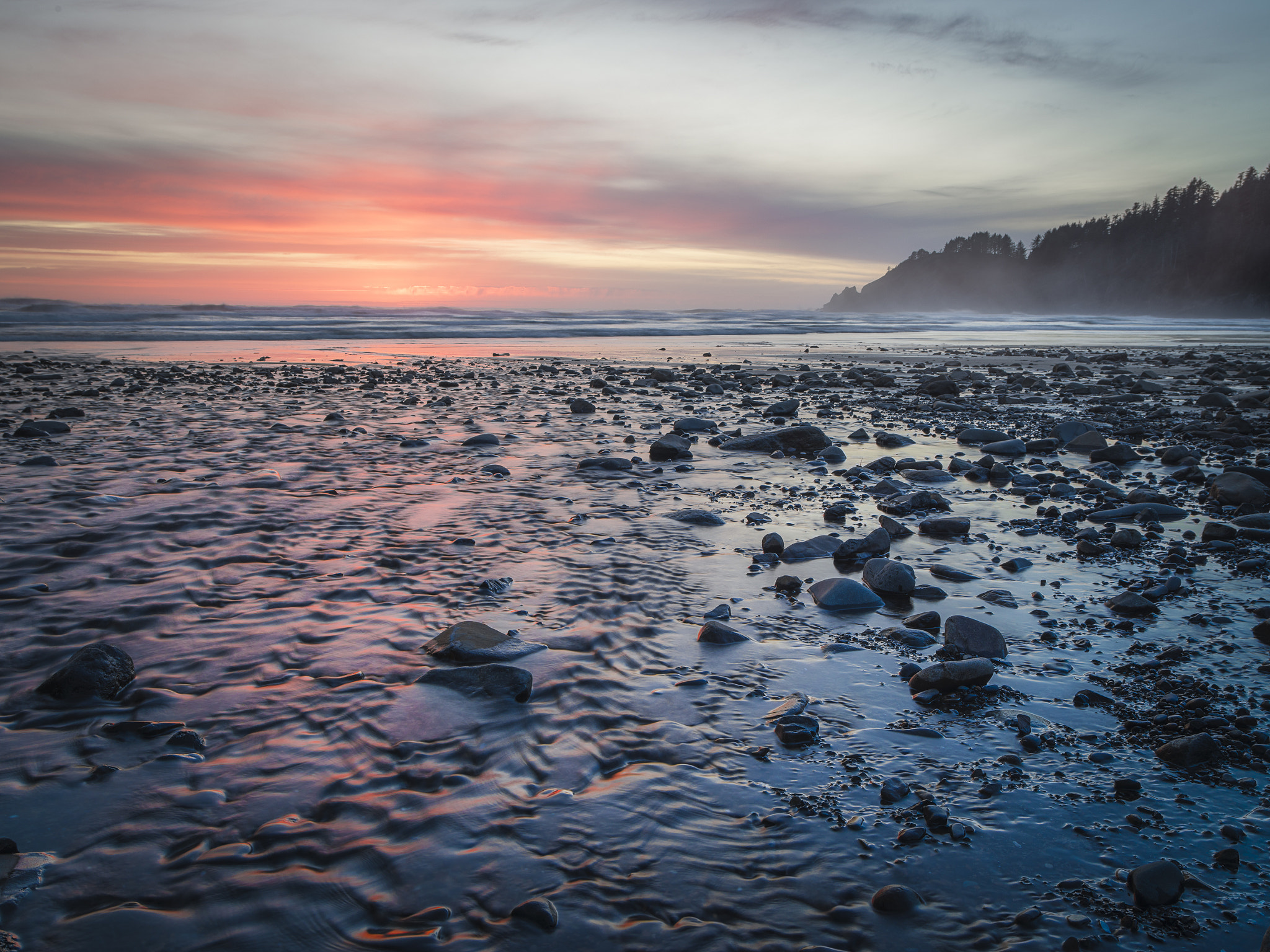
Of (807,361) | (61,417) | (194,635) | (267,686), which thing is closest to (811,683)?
(267,686)

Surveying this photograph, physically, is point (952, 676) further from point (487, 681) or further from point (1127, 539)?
point (1127, 539)

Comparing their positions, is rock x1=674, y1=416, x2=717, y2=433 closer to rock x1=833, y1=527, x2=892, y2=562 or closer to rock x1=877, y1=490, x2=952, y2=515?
rock x1=877, y1=490, x2=952, y2=515

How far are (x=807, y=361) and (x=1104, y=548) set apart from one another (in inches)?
771

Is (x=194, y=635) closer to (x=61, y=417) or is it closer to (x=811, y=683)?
(x=811, y=683)

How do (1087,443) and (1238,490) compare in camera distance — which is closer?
(1238,490)

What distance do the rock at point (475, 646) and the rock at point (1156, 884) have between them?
108 inches

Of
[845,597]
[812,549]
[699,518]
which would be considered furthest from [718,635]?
[699,518]

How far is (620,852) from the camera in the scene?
244 centimetres

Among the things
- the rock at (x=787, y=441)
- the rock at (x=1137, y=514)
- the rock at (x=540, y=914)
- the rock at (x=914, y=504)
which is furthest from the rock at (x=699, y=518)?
the rock at (x=540, y=914)

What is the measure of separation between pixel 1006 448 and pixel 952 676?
721 centimetres

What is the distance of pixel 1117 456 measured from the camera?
9.09 m

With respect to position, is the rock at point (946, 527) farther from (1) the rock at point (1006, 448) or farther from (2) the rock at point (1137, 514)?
(1) the rock at point (1006, 448)

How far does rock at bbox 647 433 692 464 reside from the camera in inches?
357

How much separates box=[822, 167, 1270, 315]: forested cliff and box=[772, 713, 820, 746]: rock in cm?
13423
